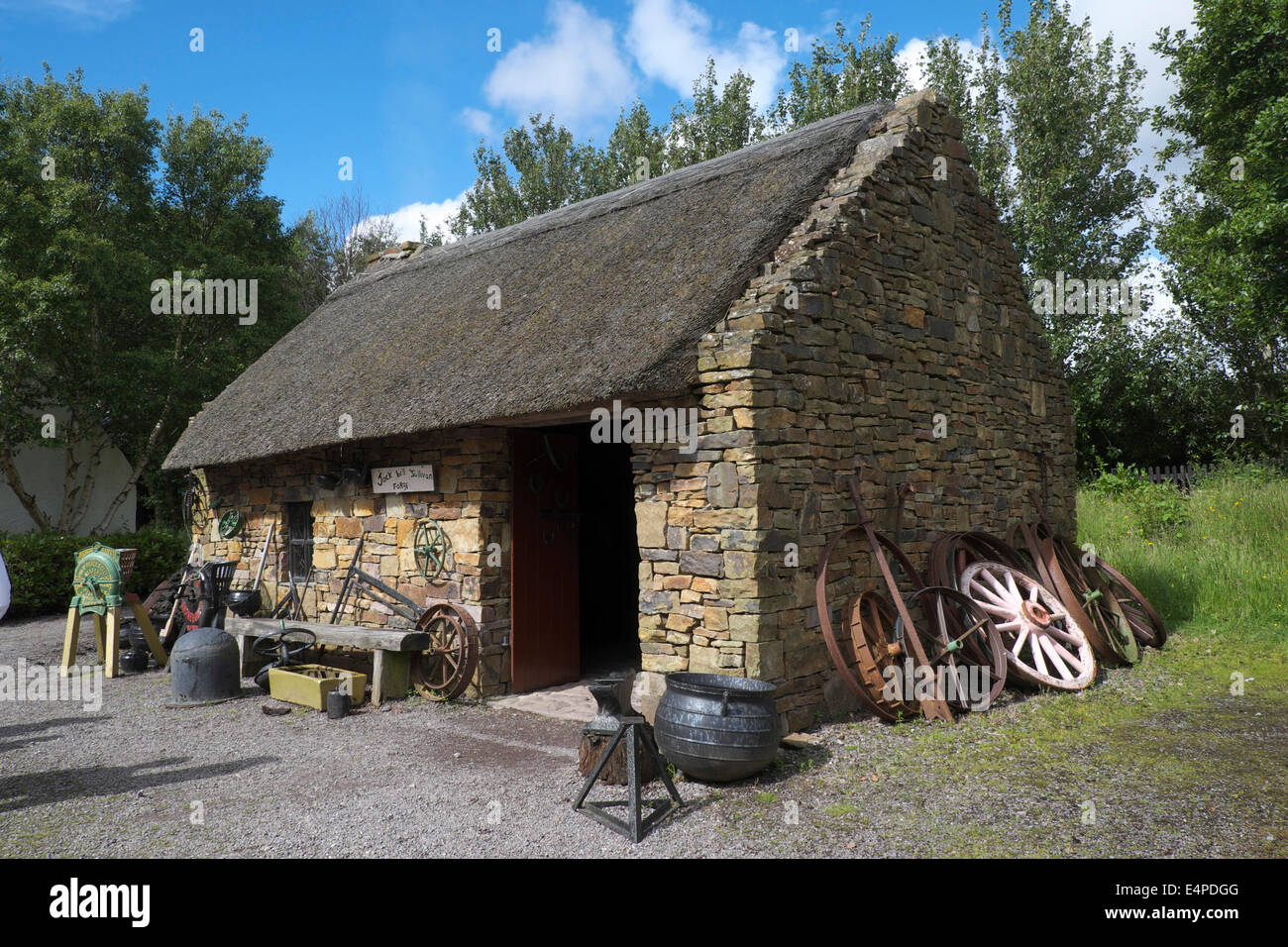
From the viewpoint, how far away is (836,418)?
618 cm

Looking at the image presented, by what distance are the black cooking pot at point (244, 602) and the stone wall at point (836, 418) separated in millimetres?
5147

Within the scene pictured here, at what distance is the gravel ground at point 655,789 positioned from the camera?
4.04 meters

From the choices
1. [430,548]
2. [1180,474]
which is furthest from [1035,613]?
[1180,474]

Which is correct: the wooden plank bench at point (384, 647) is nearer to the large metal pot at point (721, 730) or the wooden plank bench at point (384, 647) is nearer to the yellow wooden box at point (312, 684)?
the yellow wooden box at point (312, 684)

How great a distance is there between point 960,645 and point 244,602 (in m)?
7.09

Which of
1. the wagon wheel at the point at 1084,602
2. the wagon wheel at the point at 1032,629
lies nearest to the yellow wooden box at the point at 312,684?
the wagon wheel at the point at 1032,629

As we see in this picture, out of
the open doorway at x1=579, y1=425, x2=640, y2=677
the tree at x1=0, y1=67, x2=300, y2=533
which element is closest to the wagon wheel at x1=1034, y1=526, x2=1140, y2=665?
the open doorway at x1=579, y1=425, x2=640, y2=677

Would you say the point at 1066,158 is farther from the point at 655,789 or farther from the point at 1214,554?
the point at 655,789

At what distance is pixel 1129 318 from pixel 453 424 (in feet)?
50.6

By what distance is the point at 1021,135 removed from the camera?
17453 mm

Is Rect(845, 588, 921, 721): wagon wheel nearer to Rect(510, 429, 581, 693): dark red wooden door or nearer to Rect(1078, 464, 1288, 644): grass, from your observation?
Rect(510, 429, 581, 693): dark red wooden door

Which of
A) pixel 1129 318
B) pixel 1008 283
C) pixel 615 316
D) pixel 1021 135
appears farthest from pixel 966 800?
pixel 1021 135

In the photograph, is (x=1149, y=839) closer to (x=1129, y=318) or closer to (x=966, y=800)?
(x=966, y=800)

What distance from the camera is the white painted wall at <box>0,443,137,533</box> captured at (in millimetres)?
15648
